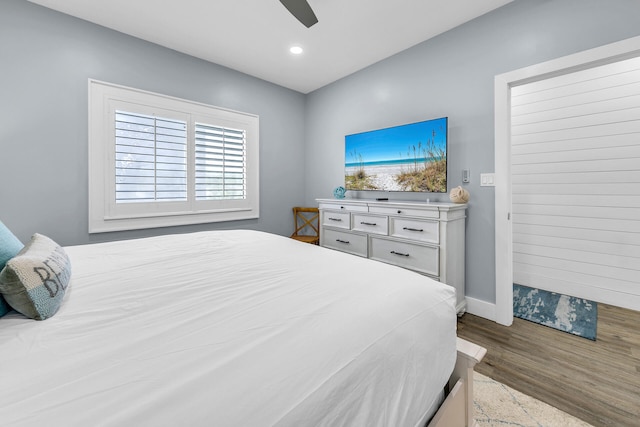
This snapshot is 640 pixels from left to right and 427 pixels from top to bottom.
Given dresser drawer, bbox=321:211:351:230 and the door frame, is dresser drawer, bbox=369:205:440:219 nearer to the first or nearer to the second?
dresser drawer, bbox=321:211:351:230

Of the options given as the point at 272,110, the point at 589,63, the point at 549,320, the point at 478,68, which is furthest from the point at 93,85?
the point at 549,320

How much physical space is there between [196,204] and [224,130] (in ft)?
3.36

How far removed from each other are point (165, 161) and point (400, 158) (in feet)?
8.66

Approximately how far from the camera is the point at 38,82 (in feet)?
7.59

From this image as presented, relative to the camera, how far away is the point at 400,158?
119 inches

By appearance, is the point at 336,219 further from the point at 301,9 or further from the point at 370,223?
the point at 301,9

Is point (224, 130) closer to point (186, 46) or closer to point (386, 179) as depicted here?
point (186, 46)

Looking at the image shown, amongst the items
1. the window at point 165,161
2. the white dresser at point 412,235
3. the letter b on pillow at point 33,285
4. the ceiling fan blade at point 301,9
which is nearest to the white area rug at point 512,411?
the white dresser at point 412,235

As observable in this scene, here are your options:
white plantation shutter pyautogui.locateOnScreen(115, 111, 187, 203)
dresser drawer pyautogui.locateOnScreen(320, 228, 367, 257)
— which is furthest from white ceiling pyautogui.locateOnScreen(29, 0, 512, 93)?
dresser drawer pyautogui.locateOnScreen(320, 228, 367, 257)

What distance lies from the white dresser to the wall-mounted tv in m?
0.40

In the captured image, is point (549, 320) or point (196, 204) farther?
point (196, 204)

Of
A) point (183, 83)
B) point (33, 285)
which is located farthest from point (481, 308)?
point (183, 83)

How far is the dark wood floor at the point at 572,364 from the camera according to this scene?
1.52 m

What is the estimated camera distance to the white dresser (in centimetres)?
240
